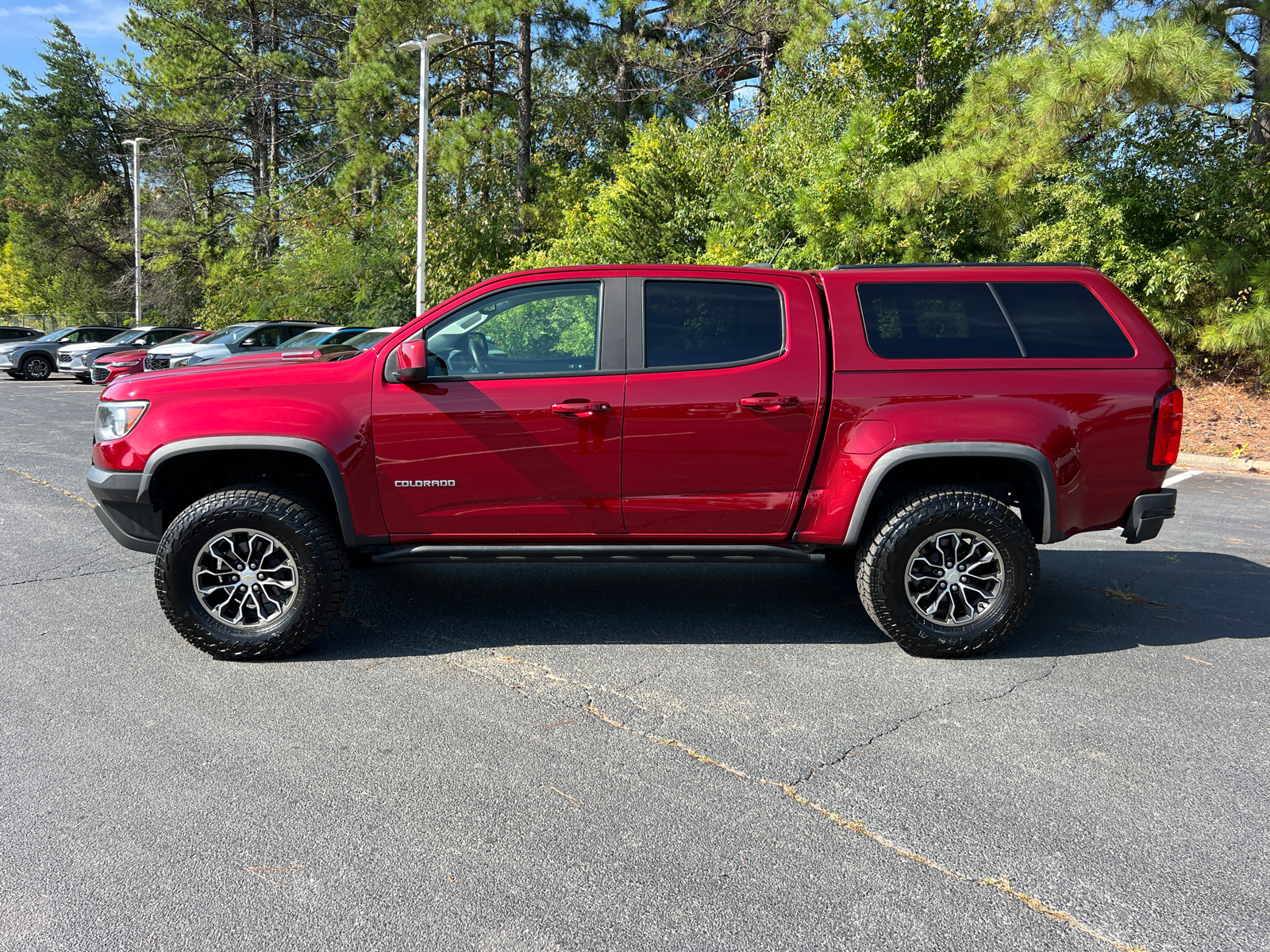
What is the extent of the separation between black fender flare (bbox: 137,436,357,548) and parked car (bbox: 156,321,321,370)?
14384 mm

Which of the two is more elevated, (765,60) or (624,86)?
(624,86)

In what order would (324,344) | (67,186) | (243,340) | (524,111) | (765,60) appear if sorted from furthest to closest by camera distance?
(67,186), (524,111), (765,60), (243,340), (324,344)

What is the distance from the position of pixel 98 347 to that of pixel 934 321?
2599 centimetres

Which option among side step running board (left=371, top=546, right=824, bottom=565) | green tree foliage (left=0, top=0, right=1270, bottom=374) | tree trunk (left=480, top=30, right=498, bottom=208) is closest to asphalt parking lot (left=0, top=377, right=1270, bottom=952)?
side step running board (left=371, top=546, right=824, bottom=565)

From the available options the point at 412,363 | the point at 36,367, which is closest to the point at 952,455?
the point at 412,363

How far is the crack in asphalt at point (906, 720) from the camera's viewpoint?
10.9 feet

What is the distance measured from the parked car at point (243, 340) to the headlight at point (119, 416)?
14110mm

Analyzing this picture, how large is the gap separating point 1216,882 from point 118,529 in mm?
4747

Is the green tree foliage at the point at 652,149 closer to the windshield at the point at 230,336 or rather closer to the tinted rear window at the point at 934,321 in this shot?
the windshield at the point at 230,336

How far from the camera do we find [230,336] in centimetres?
1850

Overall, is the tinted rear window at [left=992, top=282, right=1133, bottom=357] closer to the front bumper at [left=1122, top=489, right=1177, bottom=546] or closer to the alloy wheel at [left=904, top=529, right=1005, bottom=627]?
the front bumper at [left=1122, top=489, right=1177, bottom=546]

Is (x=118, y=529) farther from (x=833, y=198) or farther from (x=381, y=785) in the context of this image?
(x=833, y=198)

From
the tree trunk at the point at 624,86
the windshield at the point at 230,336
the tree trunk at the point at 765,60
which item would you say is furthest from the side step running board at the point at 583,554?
the tree trunk at the point at 624,86

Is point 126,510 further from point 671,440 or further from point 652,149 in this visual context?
point 652,149
